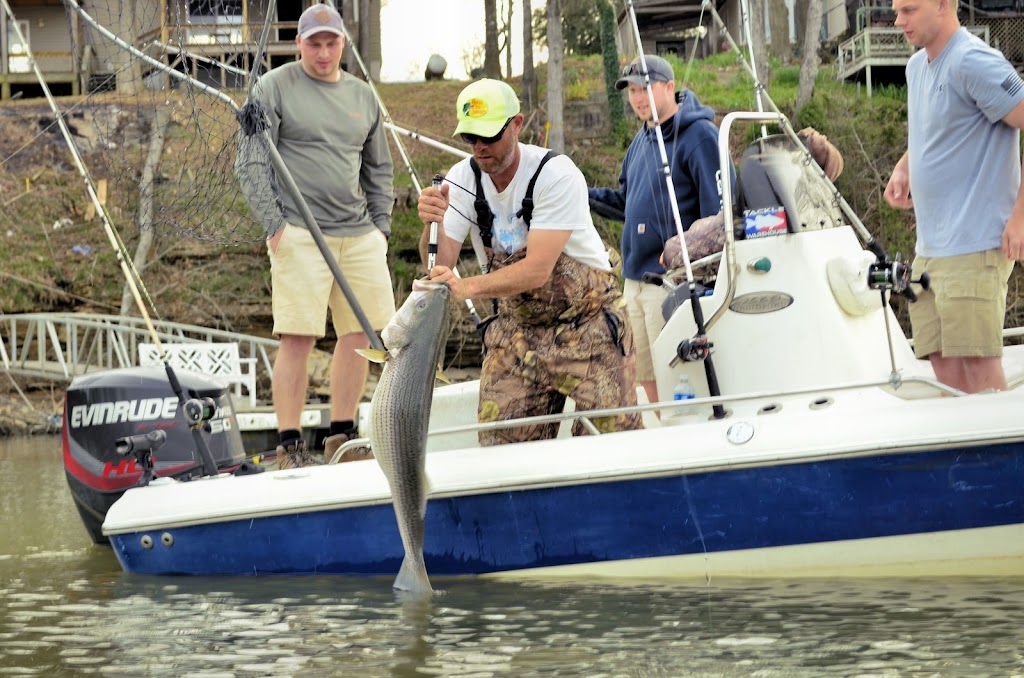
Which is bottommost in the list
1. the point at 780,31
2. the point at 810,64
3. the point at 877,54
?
the point at 810,64

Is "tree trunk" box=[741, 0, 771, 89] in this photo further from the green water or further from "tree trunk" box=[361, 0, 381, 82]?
the green water

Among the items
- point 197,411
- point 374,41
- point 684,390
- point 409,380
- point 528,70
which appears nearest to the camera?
point 409,380

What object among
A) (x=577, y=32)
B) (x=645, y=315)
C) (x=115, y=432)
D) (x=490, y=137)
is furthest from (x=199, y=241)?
(x=577, y=32)

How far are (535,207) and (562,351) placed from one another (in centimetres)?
60

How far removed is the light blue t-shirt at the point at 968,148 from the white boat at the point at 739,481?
281 mm

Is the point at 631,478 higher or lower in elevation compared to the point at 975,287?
lower

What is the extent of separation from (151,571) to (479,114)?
2.55 m

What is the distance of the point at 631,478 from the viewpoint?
5109 millimetres

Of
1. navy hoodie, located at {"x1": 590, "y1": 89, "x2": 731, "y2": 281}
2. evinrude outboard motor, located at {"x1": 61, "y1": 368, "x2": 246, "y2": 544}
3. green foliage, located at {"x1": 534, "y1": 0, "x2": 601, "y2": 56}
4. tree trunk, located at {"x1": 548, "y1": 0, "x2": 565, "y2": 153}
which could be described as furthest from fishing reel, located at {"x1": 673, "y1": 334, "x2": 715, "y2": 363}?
green foliage, located at {"x1": 534, "y1": 0, "x2": 601, "y2": 56}

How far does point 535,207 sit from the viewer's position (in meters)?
5.09

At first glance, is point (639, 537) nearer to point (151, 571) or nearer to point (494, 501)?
point (494, 501)

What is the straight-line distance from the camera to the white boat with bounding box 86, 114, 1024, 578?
16.0 feet

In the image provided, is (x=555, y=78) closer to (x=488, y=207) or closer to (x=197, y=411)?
(x=197, y=411)

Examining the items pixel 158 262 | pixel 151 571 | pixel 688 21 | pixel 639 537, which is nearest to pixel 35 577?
pixel 151 571
